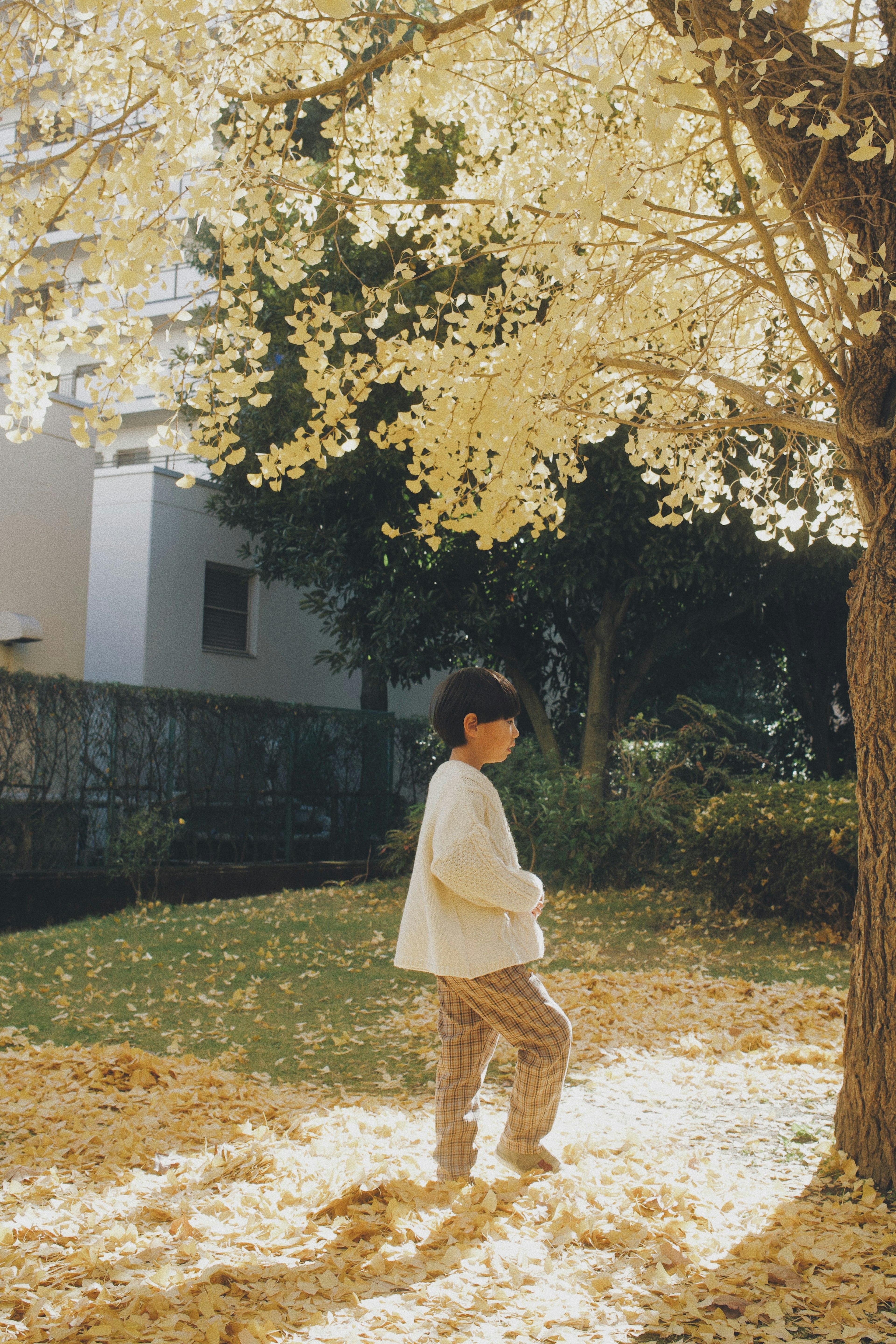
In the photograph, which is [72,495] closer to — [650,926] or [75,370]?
[650,926]

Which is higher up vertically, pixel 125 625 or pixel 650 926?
pixel 125 625

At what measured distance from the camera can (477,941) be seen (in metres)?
3.14

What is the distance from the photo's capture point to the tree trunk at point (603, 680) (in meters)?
11.9

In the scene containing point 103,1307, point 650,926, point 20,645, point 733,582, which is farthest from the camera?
point 20,645

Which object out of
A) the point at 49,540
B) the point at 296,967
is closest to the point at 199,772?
the point at 49,540

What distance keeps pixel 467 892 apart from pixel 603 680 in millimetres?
9192

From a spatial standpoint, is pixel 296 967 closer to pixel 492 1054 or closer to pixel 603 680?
pixel 492 1054

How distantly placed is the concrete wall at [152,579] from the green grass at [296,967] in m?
4.65

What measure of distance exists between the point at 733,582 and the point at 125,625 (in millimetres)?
8025

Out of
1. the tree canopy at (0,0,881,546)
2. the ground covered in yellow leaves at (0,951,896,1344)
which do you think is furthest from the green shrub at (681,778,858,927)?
the ground covered in yellow leaves at (0,951,896,1344)

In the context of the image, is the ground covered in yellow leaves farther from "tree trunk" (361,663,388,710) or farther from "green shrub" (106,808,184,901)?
"tree trunk" (361,663,388,710)

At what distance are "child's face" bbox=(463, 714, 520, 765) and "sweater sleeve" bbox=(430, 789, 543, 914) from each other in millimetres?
210

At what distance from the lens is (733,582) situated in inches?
447

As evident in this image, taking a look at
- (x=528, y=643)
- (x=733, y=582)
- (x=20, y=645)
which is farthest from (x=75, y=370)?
(x=733, y=582)
